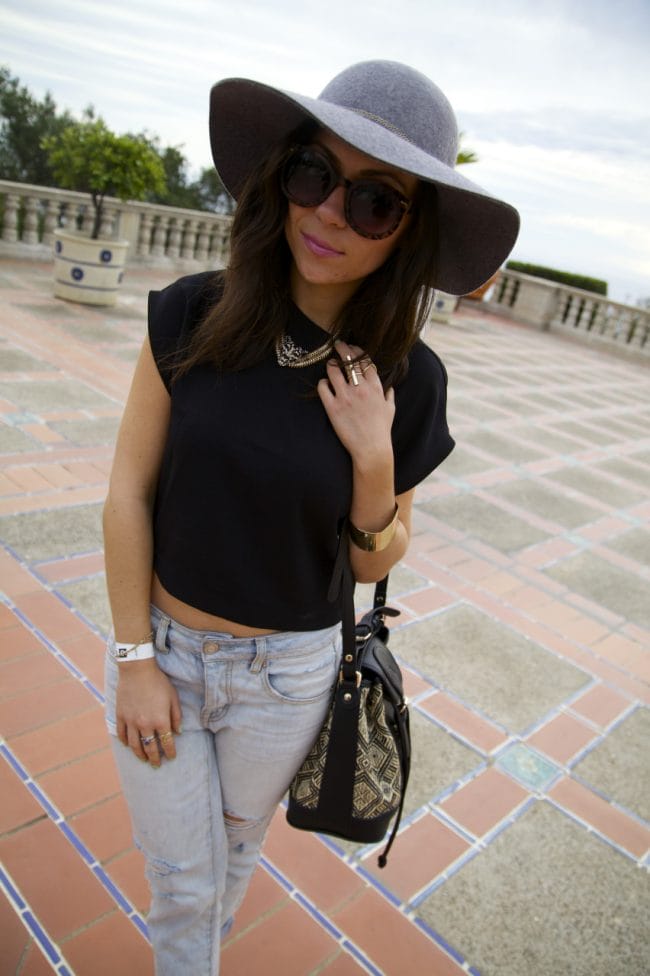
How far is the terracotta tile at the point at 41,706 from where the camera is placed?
99.7 inches

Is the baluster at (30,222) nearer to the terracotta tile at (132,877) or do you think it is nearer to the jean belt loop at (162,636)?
the terracotta tile at (132,877)

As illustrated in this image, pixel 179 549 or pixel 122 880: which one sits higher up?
pixel 179 549

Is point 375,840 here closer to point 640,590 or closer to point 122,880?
point 122,880

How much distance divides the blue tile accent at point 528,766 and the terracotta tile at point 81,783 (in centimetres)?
140

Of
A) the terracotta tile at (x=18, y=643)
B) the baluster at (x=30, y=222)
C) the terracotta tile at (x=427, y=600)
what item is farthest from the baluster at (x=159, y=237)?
the terracotta tile at (x=18, y=643)

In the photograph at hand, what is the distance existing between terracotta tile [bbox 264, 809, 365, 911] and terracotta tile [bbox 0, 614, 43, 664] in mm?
1126

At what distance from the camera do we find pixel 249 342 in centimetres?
134

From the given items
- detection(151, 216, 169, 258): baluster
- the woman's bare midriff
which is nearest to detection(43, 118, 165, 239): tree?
detection(151, 216, 169, 258): baluster

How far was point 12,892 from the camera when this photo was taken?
1.98m

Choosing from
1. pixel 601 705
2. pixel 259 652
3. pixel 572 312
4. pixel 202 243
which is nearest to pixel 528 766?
pixel 601 705

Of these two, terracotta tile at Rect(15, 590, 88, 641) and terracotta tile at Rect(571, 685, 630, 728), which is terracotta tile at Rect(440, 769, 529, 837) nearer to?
terracotta tile at Rect(571, 685, 630, 728)

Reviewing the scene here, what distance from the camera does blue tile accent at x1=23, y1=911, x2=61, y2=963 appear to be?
72.8 inches

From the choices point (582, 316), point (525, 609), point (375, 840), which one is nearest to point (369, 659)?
point (375, 840)

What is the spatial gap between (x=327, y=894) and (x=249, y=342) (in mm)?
1645
